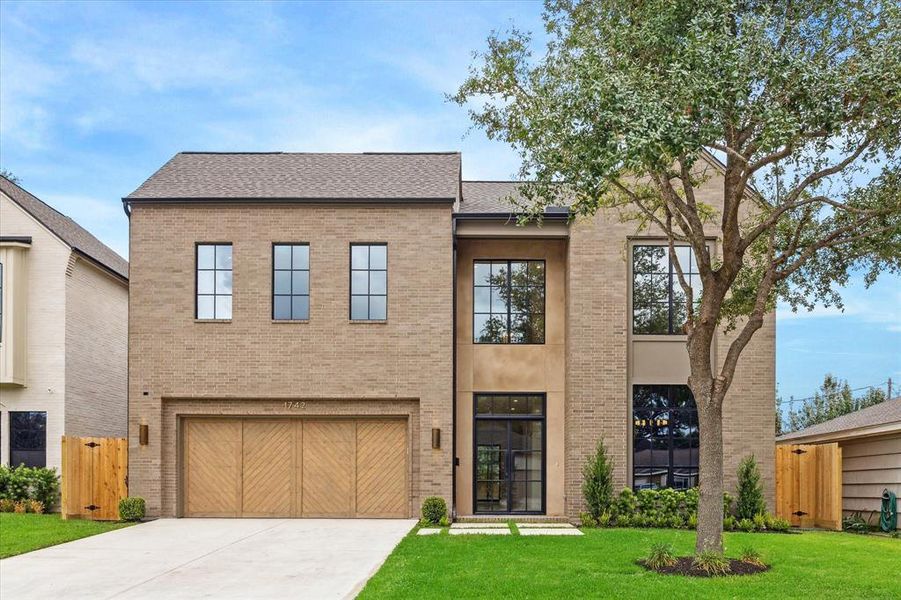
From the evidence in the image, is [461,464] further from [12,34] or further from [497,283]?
[12,34]

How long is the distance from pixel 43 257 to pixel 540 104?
14.6m

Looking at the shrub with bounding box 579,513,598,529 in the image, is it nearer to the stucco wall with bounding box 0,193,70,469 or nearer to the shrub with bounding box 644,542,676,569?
the shrub with bounding box 644,542,676,569

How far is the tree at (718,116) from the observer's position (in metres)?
10.6

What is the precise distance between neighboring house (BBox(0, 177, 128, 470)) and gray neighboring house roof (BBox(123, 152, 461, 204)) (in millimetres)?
3805

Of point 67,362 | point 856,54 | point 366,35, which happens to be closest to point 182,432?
point 67,362

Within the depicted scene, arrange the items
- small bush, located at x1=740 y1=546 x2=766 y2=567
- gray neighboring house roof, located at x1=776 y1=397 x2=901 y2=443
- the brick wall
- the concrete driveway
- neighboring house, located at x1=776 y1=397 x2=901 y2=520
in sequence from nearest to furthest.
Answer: the concrete driveway
small bush, located at x1=740 y1=546 x2=766 y2=567
neighboring house, located at x1=776 y1=397 x2=901 y2=520
the brick wall
gray neighboring house roof, located at x1=776 y1=397 x2=901 y2=443

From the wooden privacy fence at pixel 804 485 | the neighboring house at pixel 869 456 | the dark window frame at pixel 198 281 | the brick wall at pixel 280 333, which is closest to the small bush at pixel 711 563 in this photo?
the wooden privacy fence at pixel 804 485

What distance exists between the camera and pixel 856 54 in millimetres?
11258

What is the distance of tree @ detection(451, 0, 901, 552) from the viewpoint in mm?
10555

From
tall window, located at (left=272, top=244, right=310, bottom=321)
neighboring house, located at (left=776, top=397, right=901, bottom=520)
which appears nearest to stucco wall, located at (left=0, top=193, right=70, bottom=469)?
tall window, located at (left=272, top=244, right=310, bottom=321)

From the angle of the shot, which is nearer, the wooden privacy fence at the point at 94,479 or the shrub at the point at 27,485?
the wooden privacy fence at the point at 94,479

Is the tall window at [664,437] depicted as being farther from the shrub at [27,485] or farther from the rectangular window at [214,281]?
the shrub at [27,485]

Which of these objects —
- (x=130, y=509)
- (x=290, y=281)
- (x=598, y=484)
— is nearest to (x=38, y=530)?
(x=130, y=509)

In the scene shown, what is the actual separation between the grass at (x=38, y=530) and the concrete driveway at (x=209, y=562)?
1.25 feet
